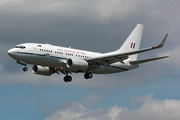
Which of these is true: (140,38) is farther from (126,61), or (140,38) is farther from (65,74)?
(65,74)

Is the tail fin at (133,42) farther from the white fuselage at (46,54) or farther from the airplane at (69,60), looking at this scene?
the white fuselage at (46,54)

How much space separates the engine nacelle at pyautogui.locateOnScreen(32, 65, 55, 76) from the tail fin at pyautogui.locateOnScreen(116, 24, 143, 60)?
1545cm

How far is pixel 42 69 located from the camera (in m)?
72.9

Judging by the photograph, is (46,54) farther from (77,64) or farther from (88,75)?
(88,75)

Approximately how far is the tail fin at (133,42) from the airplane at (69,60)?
1.03ft

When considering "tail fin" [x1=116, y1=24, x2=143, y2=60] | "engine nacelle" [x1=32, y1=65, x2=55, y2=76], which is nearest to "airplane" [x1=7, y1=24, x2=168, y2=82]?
"engine nacelle" [x1=32, y1=65, x2=55, y2=76]

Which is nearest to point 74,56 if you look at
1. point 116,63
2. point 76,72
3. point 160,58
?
point 76,72

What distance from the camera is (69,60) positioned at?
67312 mm

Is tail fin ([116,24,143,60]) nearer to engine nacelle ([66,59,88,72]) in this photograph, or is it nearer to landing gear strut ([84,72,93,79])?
landing gear strut ([84,72,93,79])

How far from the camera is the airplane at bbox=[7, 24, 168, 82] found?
2539 inches

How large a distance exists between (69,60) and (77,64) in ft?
5.12

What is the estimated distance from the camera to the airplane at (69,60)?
64500 mm

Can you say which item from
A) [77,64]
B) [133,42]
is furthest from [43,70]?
[133,42]

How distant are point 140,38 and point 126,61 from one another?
941cm
